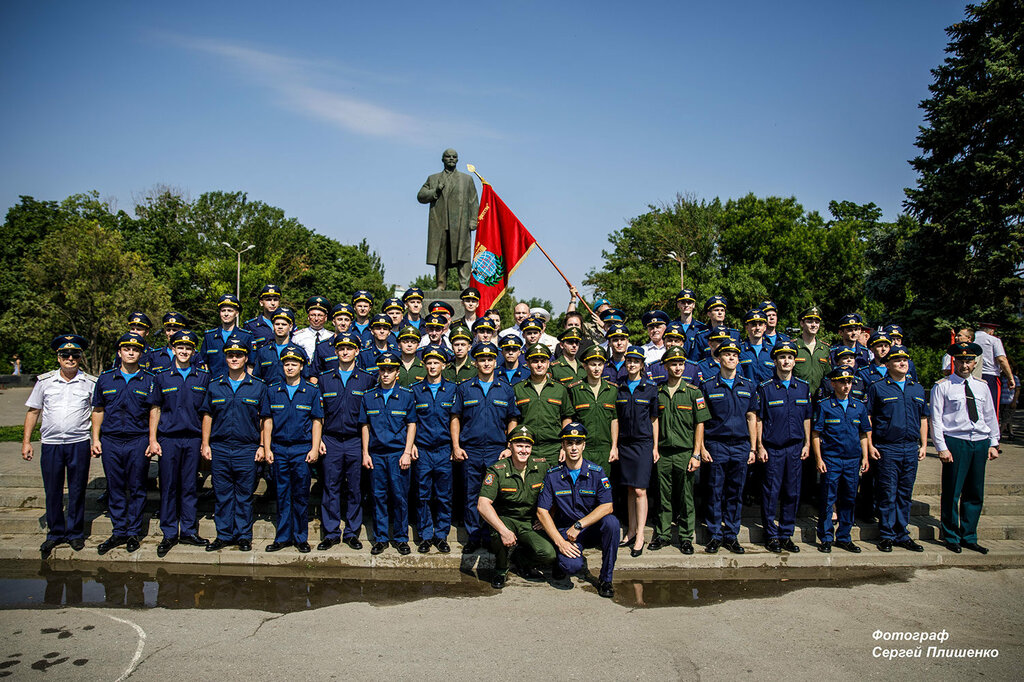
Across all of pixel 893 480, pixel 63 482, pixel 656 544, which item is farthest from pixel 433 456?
pixel 893 480

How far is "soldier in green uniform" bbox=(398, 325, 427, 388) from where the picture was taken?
6855 millimetres

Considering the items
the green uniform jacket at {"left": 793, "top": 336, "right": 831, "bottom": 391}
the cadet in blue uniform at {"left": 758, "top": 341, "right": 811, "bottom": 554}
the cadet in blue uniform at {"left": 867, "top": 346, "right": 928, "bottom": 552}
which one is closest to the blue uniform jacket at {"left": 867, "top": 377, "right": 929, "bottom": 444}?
the cadet in blue uniform at {"left": 867, "top": 346, "right": 928, "bottom": 552}

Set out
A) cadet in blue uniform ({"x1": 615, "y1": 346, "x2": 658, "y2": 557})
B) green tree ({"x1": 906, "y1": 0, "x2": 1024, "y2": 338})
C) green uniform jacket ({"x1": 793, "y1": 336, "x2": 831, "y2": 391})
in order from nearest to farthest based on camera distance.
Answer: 1. cadet in blue uniform ({"x1": 615, "y1": 346, "x2": 658, "y2": 557})
2. green uniform jacket ({"x1": 793, "y1": 336, "x2": 831, "y2": 391})
3. green tree ({"x1": 906, "y1": 0, "x2": 1024, "y2": 338})

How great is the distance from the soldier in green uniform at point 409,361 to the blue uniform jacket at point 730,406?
3067mm

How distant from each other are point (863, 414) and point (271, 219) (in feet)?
179

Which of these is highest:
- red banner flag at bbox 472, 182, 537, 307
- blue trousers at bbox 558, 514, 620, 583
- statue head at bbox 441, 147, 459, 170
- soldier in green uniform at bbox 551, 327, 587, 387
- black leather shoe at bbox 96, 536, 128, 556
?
statue head at bbox 441, 147, 459, 170

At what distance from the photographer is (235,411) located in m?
6.54

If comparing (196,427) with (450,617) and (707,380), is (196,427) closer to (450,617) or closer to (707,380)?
(450,617)

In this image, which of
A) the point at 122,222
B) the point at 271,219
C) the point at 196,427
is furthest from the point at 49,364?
the point at 196,427

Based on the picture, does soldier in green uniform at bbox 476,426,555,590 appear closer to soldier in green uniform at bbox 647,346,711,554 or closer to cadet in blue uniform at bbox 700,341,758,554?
soldier in green uniform at bbox 647,346,711,554

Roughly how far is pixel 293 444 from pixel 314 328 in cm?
207

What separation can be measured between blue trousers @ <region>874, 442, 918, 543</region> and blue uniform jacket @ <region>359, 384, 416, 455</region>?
4.99 m

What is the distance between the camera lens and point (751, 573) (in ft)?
20.6

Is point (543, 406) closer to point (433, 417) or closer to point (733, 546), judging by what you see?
point (433, 417)
